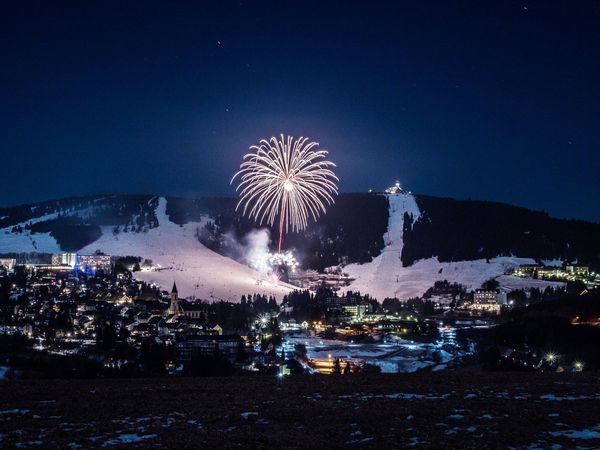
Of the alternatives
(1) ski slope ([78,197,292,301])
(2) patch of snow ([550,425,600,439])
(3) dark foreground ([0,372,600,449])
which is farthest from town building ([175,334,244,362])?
(1) ski slope ([78,197,292,301])

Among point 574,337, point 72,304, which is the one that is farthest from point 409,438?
point 72,304

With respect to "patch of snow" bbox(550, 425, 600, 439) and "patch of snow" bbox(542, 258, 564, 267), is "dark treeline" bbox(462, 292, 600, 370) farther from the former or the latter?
"patch of snow" bbox(542, 258, 564, 267)

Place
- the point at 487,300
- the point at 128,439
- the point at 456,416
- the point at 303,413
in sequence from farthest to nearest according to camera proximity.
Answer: the point at 487,300 → the point at 303,413 → the point at 456,416 → the point at 128,439

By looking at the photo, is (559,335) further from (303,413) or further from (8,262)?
(8,262)

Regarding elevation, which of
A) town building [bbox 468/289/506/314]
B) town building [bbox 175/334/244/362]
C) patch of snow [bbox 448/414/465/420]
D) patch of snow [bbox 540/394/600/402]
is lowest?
town building [bbox 175/334/244/362]

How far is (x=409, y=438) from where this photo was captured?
37.3 ft

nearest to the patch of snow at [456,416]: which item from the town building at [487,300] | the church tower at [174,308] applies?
the church tower at [174,308]

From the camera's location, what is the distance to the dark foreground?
11305 millimetres

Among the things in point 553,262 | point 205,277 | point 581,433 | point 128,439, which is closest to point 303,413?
point 128,439

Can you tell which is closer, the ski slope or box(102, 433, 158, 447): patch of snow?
box(102, 433, 158, 447): patch of snow

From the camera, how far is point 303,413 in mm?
13984

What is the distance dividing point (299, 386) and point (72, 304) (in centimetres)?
9062

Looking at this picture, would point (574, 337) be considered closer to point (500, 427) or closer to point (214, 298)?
point (500, 427)

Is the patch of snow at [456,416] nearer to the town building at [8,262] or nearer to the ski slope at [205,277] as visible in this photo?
the ski slope at [205,277]
